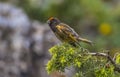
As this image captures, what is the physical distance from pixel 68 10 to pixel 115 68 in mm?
10380

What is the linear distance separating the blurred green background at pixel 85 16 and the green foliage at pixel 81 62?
929 centimetres

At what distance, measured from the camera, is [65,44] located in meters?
4.79

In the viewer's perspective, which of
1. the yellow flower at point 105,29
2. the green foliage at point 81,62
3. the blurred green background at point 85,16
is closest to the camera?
the green foliage at point 81,62

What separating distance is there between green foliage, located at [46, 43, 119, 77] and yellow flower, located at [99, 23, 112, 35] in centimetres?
1050

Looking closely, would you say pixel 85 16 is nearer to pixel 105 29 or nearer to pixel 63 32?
pixel 105 29

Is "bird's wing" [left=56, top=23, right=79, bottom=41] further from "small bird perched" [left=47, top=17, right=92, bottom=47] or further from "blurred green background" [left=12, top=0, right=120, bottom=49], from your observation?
"blurred green background" [left=12, top=0, right=120, bottom=49]

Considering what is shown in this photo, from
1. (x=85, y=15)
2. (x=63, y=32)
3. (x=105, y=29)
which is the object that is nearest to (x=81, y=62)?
(x=63, y=32)

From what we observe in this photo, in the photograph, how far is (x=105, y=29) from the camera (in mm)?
15102

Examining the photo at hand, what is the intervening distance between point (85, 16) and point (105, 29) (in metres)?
0.87

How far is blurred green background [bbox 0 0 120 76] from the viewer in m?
14.5

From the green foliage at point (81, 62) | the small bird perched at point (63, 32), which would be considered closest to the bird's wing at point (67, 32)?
the small bird perched at point (63, 32)

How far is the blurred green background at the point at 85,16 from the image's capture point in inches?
573

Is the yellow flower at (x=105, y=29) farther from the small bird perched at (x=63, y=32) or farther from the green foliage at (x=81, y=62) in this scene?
the green foliage at (x=81, y=62)

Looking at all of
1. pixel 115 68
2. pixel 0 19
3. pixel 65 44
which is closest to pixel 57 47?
pixel 65 44
